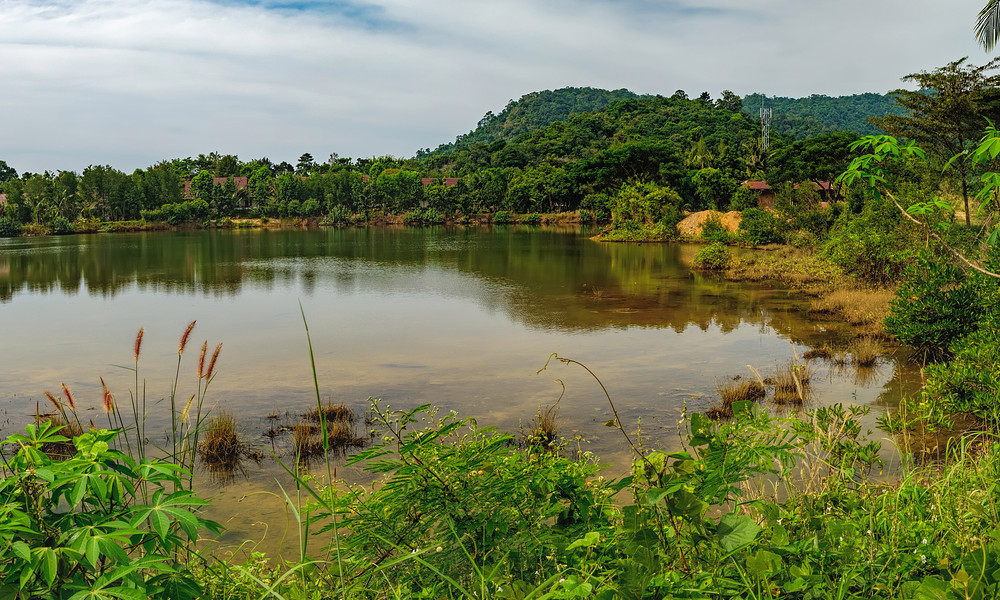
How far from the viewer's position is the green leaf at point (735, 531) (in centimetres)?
214

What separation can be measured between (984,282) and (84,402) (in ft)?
39.5

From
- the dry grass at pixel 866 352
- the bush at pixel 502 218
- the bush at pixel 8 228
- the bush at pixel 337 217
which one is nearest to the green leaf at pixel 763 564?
the dry grass at pixel 866 352

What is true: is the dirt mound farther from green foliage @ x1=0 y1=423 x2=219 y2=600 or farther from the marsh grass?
green foliage @ x1=0 y1=423 x2=219 y2=600

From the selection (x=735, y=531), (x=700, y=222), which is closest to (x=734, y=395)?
(x=735, y=531)

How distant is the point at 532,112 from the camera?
16788 centimetres

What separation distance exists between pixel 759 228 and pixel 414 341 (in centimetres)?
2516

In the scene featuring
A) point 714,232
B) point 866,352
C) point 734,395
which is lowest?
point 734,395

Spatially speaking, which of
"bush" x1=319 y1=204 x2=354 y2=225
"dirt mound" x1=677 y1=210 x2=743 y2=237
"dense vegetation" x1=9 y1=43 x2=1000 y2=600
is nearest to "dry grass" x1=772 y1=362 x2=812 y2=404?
"dense vegetation" x1=9 y1=43 x2=1000 y2=600

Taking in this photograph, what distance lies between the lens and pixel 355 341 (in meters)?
14.3

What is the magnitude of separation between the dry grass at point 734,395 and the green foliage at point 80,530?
24.3ft

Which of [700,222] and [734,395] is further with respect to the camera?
[700,222]

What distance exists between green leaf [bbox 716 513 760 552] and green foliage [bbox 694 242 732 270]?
2411 centimetres

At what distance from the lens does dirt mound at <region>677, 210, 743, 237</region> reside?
41.9 metres

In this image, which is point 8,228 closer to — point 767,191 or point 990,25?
point 767,191
